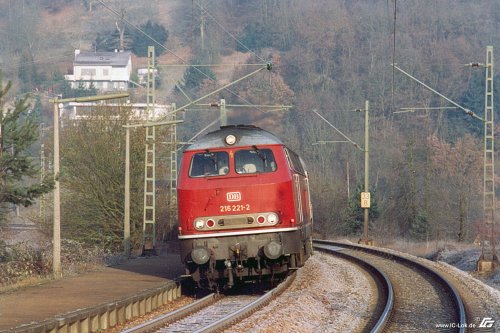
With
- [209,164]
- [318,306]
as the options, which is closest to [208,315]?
[318,306]

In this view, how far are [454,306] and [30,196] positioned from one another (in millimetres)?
15195

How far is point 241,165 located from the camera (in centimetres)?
1973

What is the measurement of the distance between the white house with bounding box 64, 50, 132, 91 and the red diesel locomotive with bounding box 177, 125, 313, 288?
133 metres

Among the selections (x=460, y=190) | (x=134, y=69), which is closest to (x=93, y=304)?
(x=460, y=190)

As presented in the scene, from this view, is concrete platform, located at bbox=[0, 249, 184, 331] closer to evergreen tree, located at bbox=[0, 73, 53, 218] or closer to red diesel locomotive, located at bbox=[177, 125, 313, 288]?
red diesel locomotive, located at bbox=[177, 125, 313, 288]

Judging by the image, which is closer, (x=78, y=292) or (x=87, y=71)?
(x=78, y=292)

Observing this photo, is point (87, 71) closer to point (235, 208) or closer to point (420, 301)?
point (235, 208)

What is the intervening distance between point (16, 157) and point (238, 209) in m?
13.0

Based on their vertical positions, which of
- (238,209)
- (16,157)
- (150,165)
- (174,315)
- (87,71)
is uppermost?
(87,71)

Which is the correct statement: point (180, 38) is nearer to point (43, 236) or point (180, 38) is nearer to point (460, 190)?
point (460, 190)

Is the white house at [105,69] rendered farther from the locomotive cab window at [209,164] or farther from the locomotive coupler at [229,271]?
the locomotive coupler at [229,271]

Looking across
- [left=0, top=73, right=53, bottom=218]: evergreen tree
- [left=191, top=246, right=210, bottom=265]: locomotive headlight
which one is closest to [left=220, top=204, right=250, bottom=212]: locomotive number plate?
[left=191, top=246, right=210, bottom=265]: locomotive headlight

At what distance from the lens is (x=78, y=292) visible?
19.1 meters

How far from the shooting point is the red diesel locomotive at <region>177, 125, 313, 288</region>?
62.5 ft
